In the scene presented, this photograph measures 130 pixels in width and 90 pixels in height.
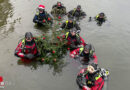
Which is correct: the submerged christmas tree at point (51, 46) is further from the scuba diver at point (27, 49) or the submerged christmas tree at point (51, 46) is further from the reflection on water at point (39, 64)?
the scuba diver at point (27, 49)

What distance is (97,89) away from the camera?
522 centimetres

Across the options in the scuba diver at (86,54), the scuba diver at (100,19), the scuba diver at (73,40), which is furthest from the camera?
the scuba diver at (100,19)

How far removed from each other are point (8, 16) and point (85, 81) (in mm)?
7725

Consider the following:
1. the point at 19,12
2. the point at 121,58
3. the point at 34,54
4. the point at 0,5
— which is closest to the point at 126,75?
the point at 121,58

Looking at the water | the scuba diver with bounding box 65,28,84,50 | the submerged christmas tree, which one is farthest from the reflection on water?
the scuba diver with bounding box 65,28,84,50

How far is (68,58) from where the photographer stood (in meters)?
7.20

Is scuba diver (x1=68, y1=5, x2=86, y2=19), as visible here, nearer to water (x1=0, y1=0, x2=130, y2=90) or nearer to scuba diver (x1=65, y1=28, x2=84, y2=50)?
water (x1=0, y1=0, x2=130, y2=90)

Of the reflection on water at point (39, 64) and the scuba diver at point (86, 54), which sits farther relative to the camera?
the reflection on water at point (39, 64)

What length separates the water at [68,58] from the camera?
239 inches

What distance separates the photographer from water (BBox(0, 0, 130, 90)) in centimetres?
607

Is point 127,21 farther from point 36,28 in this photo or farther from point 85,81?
point 85,81

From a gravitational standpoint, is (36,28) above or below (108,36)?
above

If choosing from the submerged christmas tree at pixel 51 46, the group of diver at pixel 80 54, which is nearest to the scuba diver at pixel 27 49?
the group of diver at pixel 80 54

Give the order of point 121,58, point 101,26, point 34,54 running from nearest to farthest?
point 34,54 < point 121,58 < point 101,26
